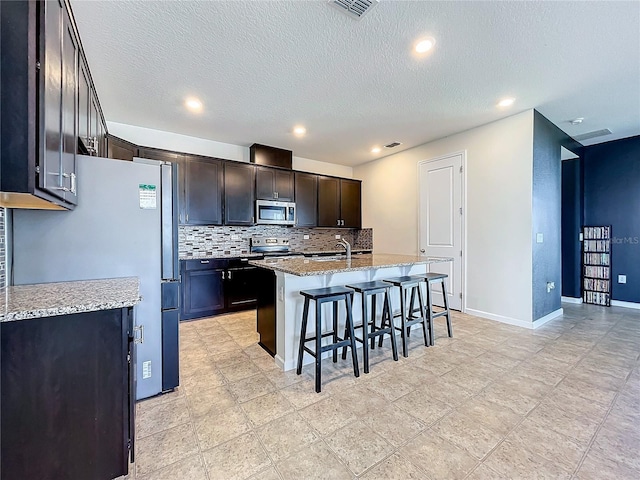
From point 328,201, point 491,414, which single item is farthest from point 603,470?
point 328,201

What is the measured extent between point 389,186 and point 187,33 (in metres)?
4.10

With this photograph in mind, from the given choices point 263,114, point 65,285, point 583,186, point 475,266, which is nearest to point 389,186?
point 475,266

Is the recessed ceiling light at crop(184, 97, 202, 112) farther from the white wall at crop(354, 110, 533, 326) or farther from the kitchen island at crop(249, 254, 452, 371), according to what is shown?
the white wall at crop(354, 110, 533, 326)

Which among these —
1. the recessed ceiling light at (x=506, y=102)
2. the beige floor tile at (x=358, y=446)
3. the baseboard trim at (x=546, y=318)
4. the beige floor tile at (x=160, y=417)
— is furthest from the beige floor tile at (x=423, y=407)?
the recessed ceiling light at (x=506, y=102)

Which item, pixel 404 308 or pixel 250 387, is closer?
pixel 250 387

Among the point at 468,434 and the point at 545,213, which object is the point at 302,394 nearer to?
the point at 468,434

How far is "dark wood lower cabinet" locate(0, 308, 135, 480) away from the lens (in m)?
1.08

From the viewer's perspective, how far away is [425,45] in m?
2.20

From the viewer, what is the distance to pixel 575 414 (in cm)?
180

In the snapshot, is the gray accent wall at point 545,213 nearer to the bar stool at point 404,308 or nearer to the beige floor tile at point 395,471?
the bar stool at point 404,308

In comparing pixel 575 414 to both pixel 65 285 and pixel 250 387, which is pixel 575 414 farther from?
pixel 65 285

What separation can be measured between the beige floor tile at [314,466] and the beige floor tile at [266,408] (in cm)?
36

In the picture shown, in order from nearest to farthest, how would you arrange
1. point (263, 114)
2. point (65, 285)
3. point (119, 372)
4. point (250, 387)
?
point (119, 372) < point (65, 285) < point (250, 387) < point (263, 114)

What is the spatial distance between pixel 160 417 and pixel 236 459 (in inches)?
27.0
